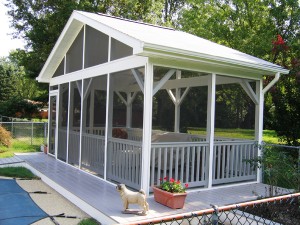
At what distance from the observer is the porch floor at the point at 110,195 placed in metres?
5.14

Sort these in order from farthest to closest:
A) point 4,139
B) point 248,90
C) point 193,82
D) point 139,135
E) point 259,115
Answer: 1. point 4,139
2. point 193,82
3. point 139,135
4. point 259,115
5. point 248,90

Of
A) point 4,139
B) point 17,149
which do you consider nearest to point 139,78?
point 17,149

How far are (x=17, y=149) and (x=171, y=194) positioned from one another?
918 centimetres

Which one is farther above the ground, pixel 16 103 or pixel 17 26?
pixel 17 26

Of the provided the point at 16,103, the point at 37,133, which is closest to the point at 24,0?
the point at 16,103

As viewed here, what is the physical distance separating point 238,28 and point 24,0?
12312 mm

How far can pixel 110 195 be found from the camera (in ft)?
20.1

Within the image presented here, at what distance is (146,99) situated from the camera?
19.6 ft

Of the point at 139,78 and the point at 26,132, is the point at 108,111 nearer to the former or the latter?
the point at 139,78

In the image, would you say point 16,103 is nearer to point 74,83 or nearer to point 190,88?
point 74,83

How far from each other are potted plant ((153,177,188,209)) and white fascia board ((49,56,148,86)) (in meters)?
2.20

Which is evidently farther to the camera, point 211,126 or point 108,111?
point 108,111

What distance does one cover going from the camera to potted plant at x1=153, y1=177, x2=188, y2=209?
17.6 ft

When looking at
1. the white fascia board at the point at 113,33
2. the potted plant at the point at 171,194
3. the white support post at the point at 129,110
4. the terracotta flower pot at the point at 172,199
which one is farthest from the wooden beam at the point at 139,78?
the terracotta flower pot at the point at 172,199
